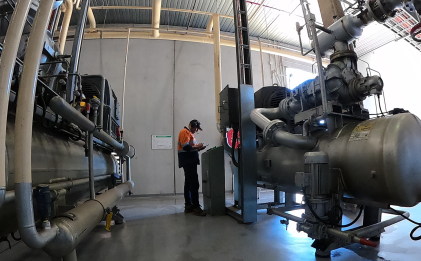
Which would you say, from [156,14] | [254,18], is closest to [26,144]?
[156,14]

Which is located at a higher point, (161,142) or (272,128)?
(161,142)

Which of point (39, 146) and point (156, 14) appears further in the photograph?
A: point (156, 14)

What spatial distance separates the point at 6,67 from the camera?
83 centimetres

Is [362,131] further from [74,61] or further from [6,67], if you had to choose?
[74,61]

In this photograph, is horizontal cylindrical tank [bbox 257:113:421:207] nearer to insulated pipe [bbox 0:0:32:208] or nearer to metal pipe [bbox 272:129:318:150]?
metal pipe [bbox 272:129:318:150]

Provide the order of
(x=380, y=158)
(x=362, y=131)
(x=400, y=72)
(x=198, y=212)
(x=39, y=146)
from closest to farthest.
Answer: (x=39, y=146), (x=380, y=158), (x=362, y=131), (x=198, y=212), (x=400, y=72)

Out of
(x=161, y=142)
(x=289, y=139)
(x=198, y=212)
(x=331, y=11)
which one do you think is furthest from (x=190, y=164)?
(x=331, y=11)

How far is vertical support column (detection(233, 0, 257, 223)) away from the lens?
119 inches

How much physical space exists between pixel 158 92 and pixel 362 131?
5068 millimetres

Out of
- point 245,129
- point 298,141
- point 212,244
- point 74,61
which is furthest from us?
point 245,129

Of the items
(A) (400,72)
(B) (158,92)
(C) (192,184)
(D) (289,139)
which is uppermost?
(A) (400,72)

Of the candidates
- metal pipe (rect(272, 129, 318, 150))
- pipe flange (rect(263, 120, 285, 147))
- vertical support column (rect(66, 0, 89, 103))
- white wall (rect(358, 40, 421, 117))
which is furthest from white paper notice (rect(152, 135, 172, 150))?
white wall (rect(358, 40, 421, 117))

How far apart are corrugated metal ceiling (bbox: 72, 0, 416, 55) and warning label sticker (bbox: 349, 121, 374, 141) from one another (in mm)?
4137

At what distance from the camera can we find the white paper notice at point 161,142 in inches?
234
